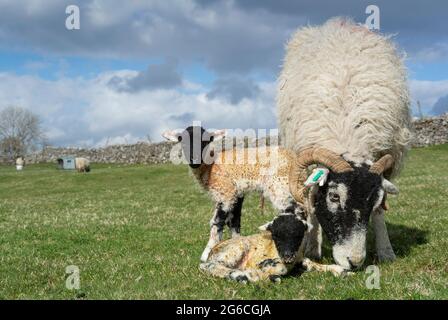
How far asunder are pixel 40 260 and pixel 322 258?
5362 millimetres

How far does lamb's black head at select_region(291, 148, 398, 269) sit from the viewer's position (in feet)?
24.5

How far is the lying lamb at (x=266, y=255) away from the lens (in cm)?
743

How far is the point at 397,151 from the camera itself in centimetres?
925

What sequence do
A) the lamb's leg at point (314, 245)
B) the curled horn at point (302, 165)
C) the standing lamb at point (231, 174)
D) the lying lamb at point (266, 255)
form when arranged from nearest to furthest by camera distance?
the lying lamb at point (266, 255) → the curled horn at point (302, 165) → the standing lamb at point (231, 174) → the lamb's leg at point (314, 245)

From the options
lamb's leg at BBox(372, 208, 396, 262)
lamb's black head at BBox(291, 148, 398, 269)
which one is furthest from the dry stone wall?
lamb's black head at BBox(291, 148, 398, 269)

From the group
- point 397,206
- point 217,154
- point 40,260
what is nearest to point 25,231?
point 40,260

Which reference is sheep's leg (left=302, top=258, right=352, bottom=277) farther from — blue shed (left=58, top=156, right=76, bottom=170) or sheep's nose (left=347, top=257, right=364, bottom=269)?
blue shed (left=58, top=156, right=76, bottom=170)

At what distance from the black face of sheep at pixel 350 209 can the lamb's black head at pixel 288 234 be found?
0.39 metres

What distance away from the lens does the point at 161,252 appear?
10.5 metres

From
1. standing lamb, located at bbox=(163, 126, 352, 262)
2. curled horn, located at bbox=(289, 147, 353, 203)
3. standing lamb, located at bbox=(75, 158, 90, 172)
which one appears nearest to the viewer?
curled horn, located at bbox=(289, 147, 353, 203)

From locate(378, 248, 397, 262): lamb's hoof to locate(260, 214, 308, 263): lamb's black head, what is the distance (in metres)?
2.01

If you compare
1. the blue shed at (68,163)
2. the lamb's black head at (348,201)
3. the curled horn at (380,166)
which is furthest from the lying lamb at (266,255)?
the blue shed at (68,163)

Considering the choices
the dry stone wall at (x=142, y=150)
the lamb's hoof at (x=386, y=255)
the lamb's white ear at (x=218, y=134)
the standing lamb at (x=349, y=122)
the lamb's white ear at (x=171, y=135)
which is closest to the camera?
the standing lamb at (x=349, y=122)

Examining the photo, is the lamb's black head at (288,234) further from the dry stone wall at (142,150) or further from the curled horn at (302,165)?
the dry stone wall at (142,150)
